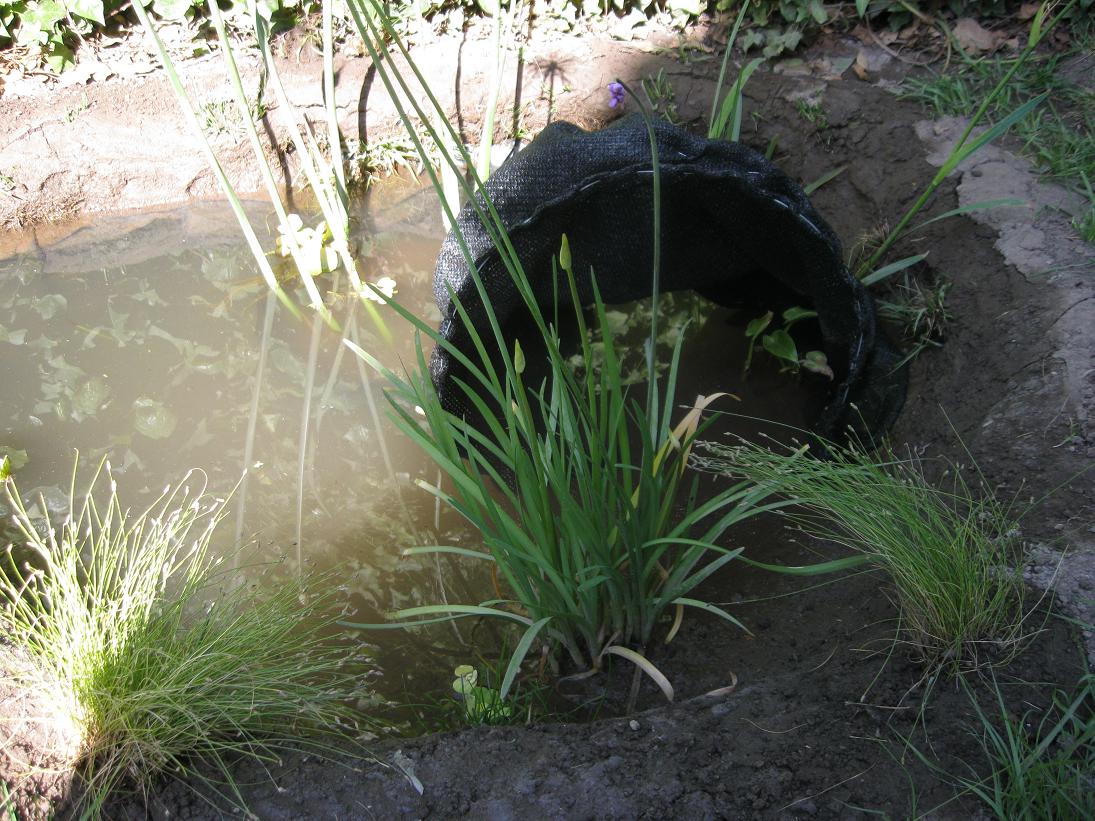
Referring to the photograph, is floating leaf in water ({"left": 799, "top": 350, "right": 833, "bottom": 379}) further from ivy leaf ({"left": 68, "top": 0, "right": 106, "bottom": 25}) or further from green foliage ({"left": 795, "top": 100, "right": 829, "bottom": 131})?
ivy leaf ({"left": 68, "top": 0, "right": 106, "bottom": 25})

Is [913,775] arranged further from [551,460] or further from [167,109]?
[167,109]

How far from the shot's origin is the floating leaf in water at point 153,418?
101 inches

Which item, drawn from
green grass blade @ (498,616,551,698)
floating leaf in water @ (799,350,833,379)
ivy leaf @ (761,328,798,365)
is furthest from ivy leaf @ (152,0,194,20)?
green grass blade @ (498,616,551,698)

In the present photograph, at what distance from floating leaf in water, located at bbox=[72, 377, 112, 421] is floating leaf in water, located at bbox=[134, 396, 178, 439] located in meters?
0.12

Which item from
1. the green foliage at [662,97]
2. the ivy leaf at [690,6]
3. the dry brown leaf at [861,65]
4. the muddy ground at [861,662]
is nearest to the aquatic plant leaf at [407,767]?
the muddy ground at [861,662]

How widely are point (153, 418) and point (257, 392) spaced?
304mm

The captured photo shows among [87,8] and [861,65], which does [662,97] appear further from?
[87,8]

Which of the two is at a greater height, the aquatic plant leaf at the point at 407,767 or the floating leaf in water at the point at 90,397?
the floating leaf in water at the point at 90,397

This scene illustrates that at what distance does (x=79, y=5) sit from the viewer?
12.0ft

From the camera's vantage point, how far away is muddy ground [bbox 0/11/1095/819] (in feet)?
4.36

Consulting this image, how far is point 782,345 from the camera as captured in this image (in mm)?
2588

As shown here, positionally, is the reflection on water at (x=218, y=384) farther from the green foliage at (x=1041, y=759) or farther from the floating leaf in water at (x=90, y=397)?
the green foliage at (x=1041, y=759)

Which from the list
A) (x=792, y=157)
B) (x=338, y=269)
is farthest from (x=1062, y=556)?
(x=338, y=269)

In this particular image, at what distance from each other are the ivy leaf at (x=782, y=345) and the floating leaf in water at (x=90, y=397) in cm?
200
